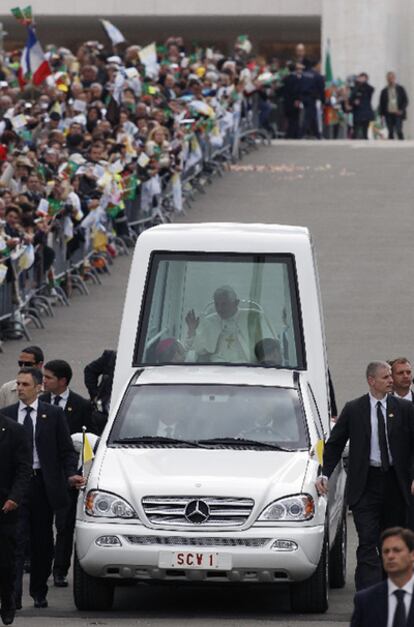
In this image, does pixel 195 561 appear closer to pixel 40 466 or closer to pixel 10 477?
pixel 10 477

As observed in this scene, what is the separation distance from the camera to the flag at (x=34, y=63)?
120 ft

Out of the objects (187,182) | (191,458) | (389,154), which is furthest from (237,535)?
(389,154)

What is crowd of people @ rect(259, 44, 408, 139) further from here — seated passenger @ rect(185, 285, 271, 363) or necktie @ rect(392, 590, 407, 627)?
necktie @ rect(392, 590, 407, 627)

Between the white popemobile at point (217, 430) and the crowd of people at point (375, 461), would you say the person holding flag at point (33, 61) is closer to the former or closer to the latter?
the white popemobile at point (217, 430)

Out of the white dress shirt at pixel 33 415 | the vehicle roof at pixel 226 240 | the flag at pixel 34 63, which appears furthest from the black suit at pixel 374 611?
the flag at pixel 34 63

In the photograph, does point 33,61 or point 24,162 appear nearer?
point 24,162

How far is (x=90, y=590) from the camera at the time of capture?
1393 centimetres

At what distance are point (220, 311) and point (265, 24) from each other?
58.9m

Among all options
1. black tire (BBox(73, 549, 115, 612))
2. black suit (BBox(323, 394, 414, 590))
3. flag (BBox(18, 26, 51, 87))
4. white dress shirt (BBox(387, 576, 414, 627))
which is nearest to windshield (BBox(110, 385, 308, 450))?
black suit (BBox(323, 394, 414, 590))

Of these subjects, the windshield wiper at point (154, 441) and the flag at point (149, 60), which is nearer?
the windshield wiper at point (154, 441)

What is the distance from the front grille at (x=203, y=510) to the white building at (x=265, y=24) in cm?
4956

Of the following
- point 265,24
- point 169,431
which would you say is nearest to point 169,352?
point 169,431

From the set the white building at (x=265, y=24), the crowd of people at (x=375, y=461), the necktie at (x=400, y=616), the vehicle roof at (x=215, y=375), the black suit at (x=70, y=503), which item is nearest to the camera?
the necktie at (x=400, y=616)

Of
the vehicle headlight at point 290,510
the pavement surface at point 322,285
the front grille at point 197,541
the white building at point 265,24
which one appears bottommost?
the white building at point 265,24
